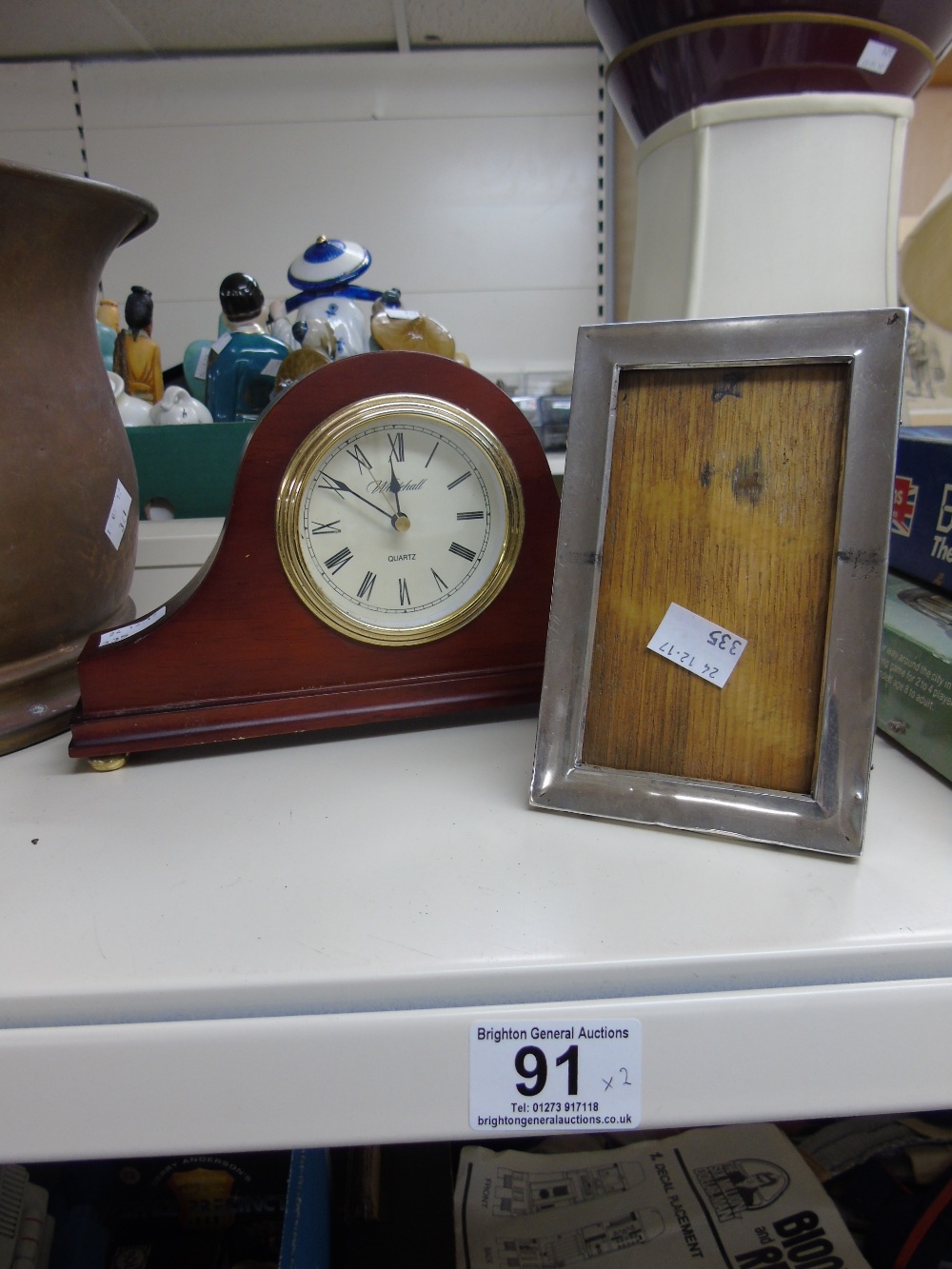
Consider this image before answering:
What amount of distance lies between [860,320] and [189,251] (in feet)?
4.12

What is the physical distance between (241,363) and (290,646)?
0.52 meters

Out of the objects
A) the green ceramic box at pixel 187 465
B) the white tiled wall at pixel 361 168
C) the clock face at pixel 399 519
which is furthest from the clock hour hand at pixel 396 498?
the white tiled wall at pixel 361 168

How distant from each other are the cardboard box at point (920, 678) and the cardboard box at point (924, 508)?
1.1 inches

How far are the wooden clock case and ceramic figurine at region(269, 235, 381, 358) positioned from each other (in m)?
0.47

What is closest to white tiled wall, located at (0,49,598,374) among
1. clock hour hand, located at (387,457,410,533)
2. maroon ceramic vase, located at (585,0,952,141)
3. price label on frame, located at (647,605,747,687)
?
maroon ceramic vase, located at (585,0,952,141)

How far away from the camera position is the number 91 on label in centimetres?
32

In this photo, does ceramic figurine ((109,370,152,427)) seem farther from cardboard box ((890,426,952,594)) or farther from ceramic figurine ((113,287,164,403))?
cardboard box ((890,426,952,594))

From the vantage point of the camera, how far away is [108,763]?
54cm

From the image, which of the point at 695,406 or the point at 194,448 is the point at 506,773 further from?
the point at 194,448

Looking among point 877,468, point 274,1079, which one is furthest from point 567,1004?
point 877,468

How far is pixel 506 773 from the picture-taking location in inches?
20.1

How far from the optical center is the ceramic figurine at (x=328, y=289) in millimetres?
977

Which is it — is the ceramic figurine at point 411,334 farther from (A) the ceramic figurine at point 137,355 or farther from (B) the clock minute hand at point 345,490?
(A) the ceramic figurine at point 137,355

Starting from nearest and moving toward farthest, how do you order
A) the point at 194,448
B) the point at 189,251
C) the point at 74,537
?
the point at 74,537 → the point at 194,448 → the point at 189,251
